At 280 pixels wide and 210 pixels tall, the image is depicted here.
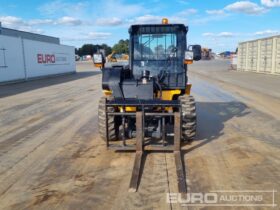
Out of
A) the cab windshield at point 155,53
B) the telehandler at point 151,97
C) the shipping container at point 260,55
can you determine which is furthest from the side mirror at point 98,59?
the shipping container at point 260,55

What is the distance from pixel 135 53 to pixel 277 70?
76.3 feet

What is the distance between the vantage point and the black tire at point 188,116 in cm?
623

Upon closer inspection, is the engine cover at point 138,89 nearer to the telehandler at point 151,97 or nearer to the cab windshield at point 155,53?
the telehandler at point 151,97

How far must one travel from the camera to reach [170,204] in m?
3.95

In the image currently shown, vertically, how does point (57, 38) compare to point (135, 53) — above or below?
above

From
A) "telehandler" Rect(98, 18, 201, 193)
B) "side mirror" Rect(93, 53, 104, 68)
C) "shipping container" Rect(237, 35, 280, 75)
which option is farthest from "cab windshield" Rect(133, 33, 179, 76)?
"shipping container" Rect(237, 35, 280, 75)

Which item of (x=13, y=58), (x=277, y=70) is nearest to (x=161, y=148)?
(x=13, y=58)

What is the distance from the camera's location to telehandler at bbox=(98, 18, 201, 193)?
19.0ft

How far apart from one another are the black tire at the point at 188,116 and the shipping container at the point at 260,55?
23416 mm

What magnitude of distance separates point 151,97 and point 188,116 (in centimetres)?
87

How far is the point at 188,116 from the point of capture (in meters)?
6.23

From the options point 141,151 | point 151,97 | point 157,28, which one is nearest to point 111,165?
point 141,151

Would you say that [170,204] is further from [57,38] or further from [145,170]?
[57,38]

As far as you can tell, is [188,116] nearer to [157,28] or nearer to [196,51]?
[196,51]
